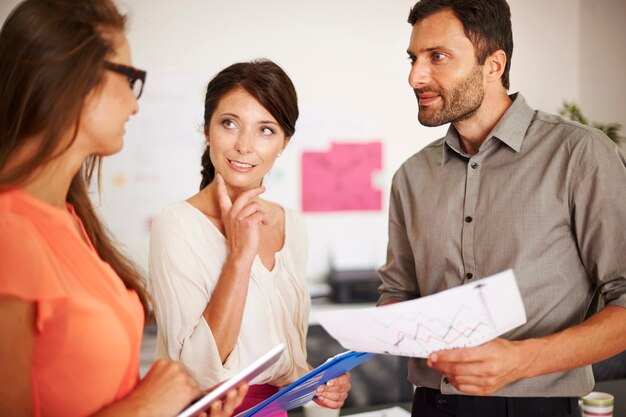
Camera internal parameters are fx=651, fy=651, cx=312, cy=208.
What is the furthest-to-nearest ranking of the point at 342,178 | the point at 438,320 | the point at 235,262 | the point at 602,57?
the point at 602,57
the point at 342,178
the point at 235,262
the point at 438,320

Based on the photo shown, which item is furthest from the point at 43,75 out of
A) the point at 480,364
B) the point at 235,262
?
the point at 480,364

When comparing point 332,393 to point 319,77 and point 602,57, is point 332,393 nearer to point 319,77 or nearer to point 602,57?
point 319,77

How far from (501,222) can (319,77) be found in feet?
8.98

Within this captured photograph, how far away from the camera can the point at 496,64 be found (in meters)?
1.80

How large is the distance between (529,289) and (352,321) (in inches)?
22.3

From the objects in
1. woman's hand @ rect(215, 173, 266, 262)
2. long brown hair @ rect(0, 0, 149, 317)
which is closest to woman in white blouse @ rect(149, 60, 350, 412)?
woman's hand @ rect(215, 173, 266, 262)

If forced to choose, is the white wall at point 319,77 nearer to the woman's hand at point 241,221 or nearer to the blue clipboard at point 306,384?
the woman's hand at point 241,221

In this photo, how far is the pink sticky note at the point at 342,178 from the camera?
425 cm

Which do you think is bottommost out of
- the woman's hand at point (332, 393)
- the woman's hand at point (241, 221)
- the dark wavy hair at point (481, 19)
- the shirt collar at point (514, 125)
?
the woman's hand at point (332, 393)

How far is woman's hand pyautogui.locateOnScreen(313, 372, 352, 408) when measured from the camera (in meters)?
1.68

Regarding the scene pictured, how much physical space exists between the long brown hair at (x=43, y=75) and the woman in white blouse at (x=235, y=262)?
0.66 metres

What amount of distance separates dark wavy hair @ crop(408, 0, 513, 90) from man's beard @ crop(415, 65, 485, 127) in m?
0.06

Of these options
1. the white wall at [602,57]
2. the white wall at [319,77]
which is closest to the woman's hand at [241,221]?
the white wall at [319,77]

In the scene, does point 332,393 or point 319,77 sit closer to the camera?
point 332,393
